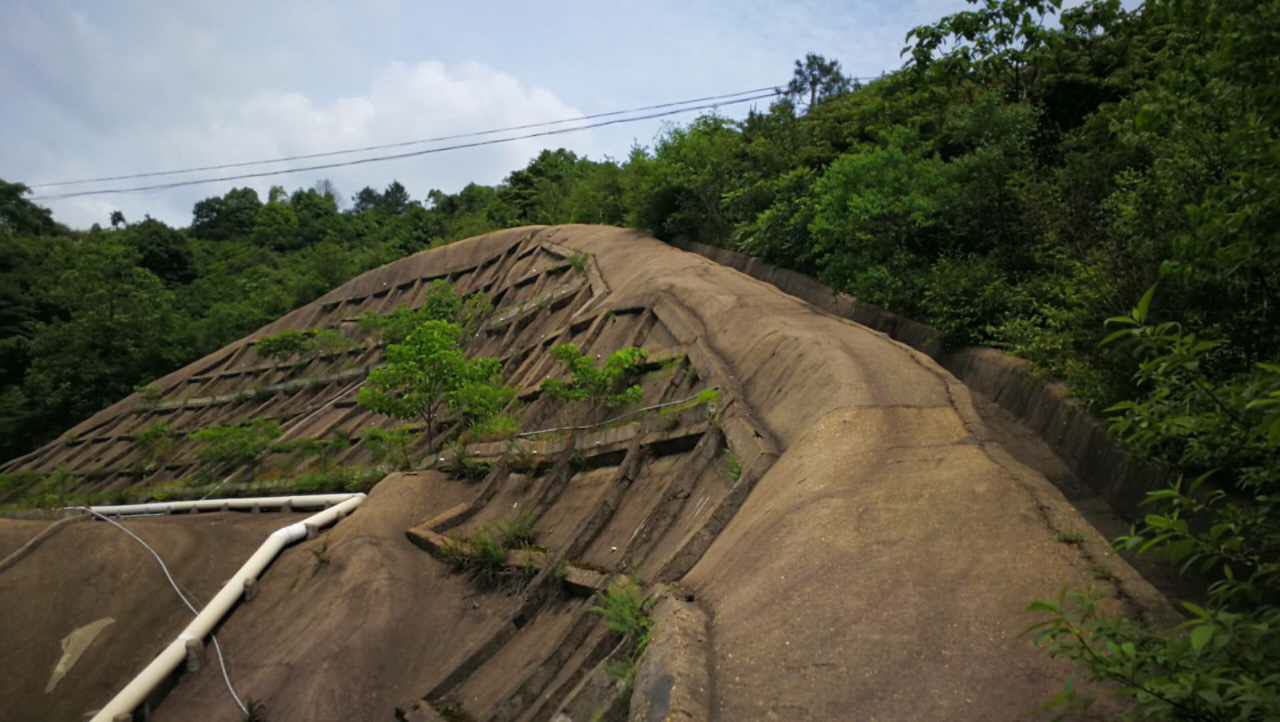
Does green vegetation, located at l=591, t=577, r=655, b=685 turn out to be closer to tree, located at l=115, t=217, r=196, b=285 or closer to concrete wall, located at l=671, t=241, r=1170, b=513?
concrete wall, located at l=671, t=241, r=1170, b=513

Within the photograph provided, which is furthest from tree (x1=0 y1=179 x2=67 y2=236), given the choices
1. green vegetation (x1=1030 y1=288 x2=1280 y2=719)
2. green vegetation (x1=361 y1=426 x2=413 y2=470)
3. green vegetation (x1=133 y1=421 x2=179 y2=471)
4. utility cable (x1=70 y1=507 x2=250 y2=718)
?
green vegetation (x1=1030 y1=288 x2=1280 y2=719)

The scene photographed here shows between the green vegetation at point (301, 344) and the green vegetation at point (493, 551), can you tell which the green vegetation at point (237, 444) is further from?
the green vegetation at point (493, 551)

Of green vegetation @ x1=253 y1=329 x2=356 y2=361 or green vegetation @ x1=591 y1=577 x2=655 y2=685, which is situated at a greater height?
green vegetation @ x1=591 y1=577 x2=655 y2=685

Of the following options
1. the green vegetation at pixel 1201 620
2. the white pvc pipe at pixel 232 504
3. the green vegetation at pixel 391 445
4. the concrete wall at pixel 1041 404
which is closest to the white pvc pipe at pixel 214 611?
the white pvc pipe at pixel 232 504

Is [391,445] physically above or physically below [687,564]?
below

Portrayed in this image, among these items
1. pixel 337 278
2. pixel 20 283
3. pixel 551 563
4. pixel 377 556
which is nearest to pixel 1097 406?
pixel 551 563

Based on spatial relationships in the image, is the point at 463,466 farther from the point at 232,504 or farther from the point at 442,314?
the point at 442,314

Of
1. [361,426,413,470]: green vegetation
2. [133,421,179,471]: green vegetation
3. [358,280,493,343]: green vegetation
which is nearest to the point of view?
[361,426,413,470]: green vegetation

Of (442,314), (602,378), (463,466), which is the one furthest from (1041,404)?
(442,314)
